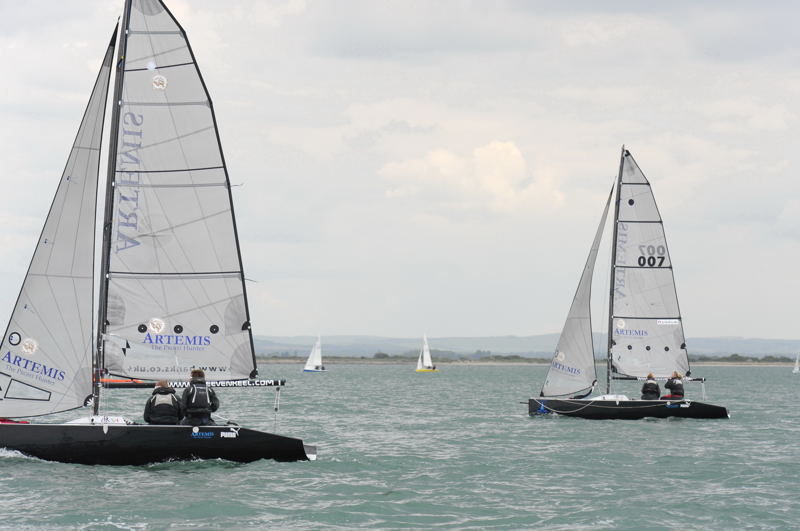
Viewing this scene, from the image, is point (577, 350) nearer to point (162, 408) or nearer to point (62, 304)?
point (162, 408)

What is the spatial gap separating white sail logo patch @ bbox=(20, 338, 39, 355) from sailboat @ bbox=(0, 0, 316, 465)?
0.03 metres

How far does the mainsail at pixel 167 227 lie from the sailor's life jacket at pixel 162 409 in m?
0.73

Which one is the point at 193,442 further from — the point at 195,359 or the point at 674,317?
the point at 674,317

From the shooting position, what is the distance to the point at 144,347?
2088cm

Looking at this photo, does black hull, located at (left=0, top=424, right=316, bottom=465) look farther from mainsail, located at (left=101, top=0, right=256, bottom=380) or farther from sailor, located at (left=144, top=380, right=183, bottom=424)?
mainsail, located at (left=101, top=0, right=256, bottom=380)

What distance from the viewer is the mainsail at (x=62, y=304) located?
20344 millimetres

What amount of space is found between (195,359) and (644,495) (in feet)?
31.9

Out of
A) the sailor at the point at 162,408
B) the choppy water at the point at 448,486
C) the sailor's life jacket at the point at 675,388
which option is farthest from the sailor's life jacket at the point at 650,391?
the sailor at the point at 162,408

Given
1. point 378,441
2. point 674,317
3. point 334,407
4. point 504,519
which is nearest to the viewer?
A: point 504,519

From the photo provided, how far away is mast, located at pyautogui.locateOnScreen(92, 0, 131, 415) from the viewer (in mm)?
20609

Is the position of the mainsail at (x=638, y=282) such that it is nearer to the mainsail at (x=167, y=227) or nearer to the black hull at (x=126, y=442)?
the mainsail at (x=167, y=227)

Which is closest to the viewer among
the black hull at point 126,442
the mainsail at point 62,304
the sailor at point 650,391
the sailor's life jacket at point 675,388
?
the black hull at point 126,442

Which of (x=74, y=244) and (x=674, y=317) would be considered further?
(x=674, y=317)

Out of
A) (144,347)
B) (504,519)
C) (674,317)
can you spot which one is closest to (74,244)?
(144,347)
